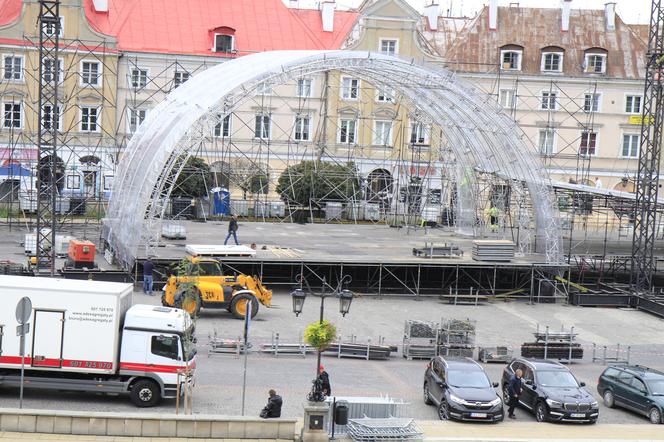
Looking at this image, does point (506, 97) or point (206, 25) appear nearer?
point (206, 25)

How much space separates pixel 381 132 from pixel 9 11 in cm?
2435

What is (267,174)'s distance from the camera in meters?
58.5

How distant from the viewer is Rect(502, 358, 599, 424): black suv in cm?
2291

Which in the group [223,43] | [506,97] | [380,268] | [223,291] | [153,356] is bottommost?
[153,356]

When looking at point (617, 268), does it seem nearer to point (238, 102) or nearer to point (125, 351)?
point (238, 102)

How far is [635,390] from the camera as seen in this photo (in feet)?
78.9

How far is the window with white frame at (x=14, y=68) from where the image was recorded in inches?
2372

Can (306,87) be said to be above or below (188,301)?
above

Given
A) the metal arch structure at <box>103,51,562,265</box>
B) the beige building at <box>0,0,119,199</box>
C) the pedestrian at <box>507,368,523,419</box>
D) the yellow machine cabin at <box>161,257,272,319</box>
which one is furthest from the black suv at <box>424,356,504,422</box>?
the beige building at <box>0,0,119,199</box>

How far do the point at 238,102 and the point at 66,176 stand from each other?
980 inches

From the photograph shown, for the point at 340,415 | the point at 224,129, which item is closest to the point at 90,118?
the point at 224,129

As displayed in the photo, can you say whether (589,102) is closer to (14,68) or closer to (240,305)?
(14,68)

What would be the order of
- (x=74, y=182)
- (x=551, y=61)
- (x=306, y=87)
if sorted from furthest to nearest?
(x=551, y=61), (x=306, y=87), (x=74, y=182)

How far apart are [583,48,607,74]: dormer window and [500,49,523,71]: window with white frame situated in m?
4.53
